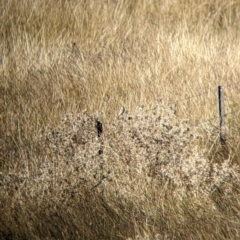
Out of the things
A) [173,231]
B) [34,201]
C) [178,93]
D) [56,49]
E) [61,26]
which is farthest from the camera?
[61,26]

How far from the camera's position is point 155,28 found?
23.2 ft

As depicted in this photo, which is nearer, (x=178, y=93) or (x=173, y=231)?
(x=173, y=231)

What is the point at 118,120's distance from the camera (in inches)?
183

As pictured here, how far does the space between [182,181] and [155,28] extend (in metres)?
3.10

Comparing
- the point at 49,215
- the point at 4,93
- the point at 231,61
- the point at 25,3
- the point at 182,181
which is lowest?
the point at 49,215

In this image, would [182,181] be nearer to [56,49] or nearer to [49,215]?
[49,215]

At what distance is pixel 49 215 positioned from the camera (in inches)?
166

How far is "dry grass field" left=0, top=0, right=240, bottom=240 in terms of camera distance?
4164mm

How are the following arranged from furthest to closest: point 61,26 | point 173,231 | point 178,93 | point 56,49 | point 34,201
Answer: point 61,26, point 56,49, point 178,93, point 34,201, point 173,231

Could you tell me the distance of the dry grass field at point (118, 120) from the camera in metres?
4.16

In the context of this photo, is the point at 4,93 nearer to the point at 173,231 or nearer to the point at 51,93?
the point at 51,93

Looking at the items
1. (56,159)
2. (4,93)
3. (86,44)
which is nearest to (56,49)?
(86,44)

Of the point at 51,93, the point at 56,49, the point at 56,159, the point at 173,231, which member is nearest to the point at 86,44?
the point at 56,49

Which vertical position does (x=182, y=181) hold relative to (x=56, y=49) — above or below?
below
